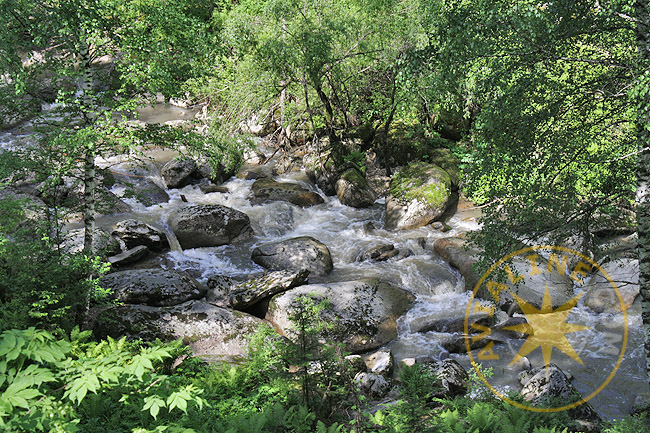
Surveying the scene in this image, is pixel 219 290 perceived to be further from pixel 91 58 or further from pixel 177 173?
pixel 177 173

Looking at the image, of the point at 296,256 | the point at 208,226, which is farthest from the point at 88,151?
the point at 208,226

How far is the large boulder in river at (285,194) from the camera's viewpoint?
17.3m

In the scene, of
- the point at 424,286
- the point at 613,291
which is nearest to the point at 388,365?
the point at 424,286

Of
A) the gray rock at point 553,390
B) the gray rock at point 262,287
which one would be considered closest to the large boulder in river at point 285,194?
the gray rock at point 262,287

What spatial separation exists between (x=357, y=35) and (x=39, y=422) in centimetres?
1690

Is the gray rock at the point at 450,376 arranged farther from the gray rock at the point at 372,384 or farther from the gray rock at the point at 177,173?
the gray rock at the point at 177,173

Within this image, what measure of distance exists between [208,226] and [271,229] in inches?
83.4

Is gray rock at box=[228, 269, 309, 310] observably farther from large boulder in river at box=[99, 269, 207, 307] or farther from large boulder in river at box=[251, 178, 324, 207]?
large boulder in river at box=[251, 178, 324, 207]

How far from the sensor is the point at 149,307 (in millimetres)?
9953

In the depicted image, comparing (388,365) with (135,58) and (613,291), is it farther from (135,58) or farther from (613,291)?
(135,58)

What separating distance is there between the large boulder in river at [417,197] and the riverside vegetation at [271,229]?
77mm

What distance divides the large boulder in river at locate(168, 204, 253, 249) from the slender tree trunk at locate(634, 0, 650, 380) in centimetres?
1091

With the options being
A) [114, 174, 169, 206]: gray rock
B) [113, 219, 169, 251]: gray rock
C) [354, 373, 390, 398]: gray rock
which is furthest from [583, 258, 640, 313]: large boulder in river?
[114, 174, 169, 206]: gray rock

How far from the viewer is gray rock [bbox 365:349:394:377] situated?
8992mm
